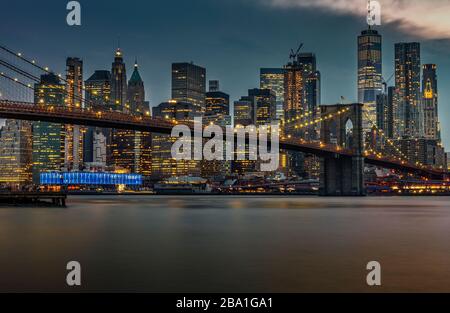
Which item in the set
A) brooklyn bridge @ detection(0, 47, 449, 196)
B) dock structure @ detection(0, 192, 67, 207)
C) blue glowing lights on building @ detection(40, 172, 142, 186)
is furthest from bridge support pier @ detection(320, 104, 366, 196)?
blue glowing lights on building @ detection(40, 172, 142, 186)

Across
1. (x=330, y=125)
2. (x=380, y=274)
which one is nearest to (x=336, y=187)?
(x=330, y=125)

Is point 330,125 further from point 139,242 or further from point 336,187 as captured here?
point 139,242

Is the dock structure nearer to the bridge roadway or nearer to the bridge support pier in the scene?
the bridge roadway

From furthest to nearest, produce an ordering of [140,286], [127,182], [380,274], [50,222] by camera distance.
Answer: [127,182] → [50,222] → [380,274] → [140,286]

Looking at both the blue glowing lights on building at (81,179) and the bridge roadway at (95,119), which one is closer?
the bridge roadway at (95,119)

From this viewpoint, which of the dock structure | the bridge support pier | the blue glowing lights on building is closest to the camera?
the dock structure

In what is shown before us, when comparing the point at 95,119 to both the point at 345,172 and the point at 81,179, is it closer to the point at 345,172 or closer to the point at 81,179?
the point at 345,172

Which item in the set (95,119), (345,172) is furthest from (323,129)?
(95,119)

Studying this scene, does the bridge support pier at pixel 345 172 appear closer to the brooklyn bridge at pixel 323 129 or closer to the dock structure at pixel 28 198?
the brooklyn bridge at pixel 323 129

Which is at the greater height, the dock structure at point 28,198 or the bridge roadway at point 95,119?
the bridge roadway at point 95,119

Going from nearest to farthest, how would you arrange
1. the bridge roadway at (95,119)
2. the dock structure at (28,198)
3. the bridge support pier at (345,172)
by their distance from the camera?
the dock structure at (28,198), the bridge roadway at (95,119), the bridge support pier at (345,172)

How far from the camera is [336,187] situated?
327ft

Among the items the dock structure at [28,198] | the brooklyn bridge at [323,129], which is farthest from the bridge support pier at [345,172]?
the dock structure at [28,198]

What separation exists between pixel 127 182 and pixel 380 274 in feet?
557
